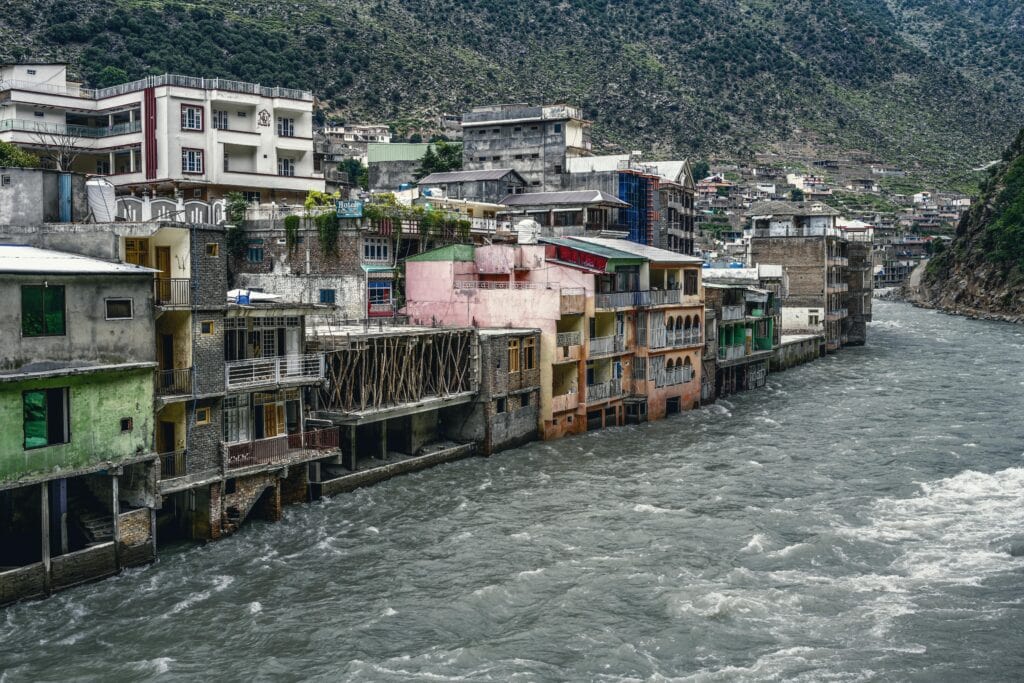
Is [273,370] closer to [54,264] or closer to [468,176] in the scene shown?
[54,264]

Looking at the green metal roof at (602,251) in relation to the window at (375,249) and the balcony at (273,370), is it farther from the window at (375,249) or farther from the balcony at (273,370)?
the balcony at (273,370)

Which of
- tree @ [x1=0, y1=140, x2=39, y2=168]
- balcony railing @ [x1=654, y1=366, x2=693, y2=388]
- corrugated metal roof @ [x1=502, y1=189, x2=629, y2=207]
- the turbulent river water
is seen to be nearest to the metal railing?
tree @ [x1=0, y1=140, x2=39, y2=168]

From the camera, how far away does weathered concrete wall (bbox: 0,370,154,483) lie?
28.6 m

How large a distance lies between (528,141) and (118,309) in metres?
63.7

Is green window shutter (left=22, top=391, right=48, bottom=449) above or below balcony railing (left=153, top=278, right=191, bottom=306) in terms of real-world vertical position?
below

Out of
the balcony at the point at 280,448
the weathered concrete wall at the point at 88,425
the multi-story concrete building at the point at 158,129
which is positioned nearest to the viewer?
the weathered concrete wall at the point at 88,425

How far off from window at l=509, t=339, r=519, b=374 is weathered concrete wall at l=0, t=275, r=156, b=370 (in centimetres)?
1993

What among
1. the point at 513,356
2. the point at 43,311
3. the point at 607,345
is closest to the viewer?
the point at 43,311

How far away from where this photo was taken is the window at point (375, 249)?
183 ft

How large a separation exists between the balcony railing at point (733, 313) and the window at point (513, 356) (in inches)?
866

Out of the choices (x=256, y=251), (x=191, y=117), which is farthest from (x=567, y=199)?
(x=256, y=251)

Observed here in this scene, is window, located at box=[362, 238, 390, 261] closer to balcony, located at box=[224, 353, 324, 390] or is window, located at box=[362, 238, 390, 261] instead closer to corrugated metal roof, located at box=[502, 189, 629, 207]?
balcony, located at box=[224, 353, 324, 390]

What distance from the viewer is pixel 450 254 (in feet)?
178

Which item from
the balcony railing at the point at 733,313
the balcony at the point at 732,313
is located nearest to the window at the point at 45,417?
the balcony at the point at 732,313
